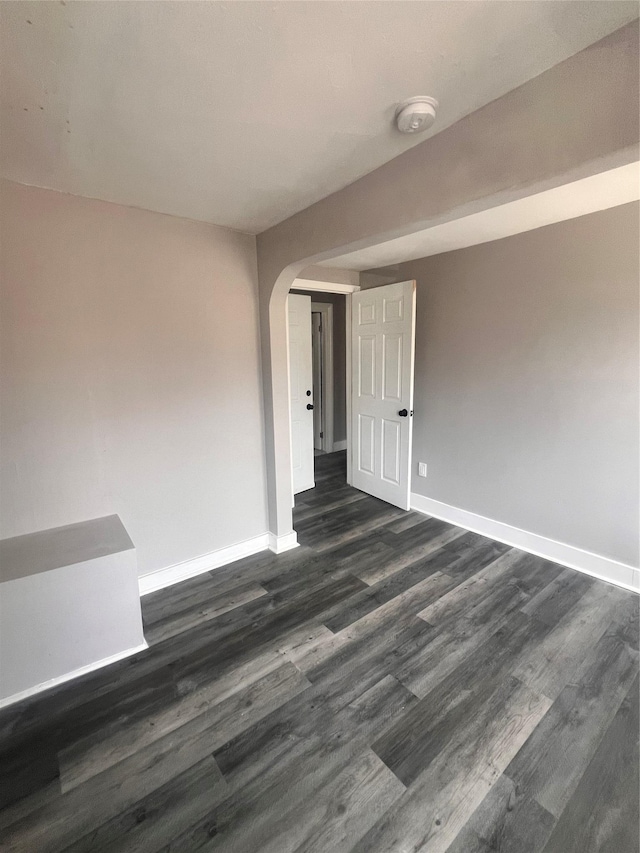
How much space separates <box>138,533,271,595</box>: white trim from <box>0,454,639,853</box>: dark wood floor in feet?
0.29

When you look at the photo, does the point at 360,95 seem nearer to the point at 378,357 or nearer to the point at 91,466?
the point at 91,466

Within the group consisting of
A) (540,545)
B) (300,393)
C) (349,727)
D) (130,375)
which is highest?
(130,375)

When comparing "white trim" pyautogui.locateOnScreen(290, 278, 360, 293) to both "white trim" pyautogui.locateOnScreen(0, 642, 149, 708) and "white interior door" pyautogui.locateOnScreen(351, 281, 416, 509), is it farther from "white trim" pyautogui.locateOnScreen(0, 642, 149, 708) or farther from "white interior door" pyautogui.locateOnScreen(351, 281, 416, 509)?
"white trim" pyautogui.locateOnScreen(0, 642, 149, 708)

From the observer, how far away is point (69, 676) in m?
1.83

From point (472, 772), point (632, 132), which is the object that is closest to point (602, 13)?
point (632, 132)

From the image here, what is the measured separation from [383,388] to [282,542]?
66.3 inches

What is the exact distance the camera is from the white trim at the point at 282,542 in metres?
2.92

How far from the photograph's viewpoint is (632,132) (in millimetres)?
986

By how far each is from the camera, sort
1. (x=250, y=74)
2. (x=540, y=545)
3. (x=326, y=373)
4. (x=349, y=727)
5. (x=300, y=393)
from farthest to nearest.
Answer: (x=326, y=373) < (x=300, y=393) < (x=540, y=545) < (x=349, y=727) < (x=250, y=74)

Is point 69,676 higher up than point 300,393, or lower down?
lower down

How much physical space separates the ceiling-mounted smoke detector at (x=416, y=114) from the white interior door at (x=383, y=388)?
189cm

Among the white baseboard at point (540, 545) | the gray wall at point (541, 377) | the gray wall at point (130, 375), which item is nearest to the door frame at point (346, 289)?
the gray wall at point (541, 377)

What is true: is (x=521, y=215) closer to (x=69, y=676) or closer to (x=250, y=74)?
(x=250, y=74)

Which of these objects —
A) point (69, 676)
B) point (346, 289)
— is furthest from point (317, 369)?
point (69, 676)
